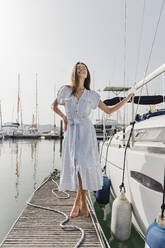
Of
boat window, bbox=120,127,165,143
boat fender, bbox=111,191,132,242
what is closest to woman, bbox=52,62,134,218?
boat fender, bbox=111,191,132,242

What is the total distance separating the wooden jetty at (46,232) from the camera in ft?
6.91

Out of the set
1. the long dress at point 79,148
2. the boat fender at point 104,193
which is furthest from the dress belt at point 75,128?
the boat fender at point 104,193

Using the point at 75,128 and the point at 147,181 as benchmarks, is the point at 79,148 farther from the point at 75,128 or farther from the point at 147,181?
the point at 147,181

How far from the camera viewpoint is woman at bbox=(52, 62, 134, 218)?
2.36 m

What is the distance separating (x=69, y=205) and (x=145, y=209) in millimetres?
1720

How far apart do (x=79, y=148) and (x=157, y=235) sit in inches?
49.7

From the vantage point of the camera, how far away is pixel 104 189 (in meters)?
3.53

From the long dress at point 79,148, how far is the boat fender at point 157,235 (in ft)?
3.01

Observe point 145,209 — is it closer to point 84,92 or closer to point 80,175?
point 80,175

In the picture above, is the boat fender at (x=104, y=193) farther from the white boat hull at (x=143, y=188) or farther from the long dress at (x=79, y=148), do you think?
the long dress at (x=79, y=148)

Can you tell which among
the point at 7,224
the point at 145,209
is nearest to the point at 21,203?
the point at 7,224

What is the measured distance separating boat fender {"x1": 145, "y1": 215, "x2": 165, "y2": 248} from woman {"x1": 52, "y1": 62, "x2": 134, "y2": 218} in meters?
0.92

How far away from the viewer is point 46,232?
237 cm

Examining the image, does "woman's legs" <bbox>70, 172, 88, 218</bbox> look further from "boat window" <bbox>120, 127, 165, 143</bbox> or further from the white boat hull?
"boat window" <bbox>120, 127, 165, 143</bbox>
